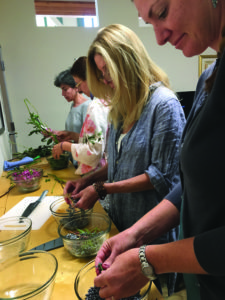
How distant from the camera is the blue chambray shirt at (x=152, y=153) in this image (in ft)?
3.49

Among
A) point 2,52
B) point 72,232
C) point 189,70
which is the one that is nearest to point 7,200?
point 72,232

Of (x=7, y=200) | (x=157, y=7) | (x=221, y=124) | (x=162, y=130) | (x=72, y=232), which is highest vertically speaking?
(x=157, y=7)

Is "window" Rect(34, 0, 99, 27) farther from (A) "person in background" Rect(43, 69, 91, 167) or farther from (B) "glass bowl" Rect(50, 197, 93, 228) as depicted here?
(B) "glass bowl" Rect(50, 197, 93, 228)

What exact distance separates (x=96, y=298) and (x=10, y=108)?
299 cm

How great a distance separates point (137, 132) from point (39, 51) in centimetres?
257

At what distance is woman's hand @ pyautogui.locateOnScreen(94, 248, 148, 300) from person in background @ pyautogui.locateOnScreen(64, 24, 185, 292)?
1.74 feet

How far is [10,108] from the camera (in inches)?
123

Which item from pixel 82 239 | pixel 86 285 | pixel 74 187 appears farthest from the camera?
pixel 74 187

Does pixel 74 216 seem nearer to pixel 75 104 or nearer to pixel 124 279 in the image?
pixel 124 279

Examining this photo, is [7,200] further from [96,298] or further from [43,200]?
[96,298]

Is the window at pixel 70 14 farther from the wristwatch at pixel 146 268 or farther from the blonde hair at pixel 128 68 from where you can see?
the wristwatch at pixel 146 268

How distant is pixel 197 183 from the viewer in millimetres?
533

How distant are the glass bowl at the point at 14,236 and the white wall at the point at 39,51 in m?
2.44

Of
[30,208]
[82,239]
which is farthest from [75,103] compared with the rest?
[82,239]
